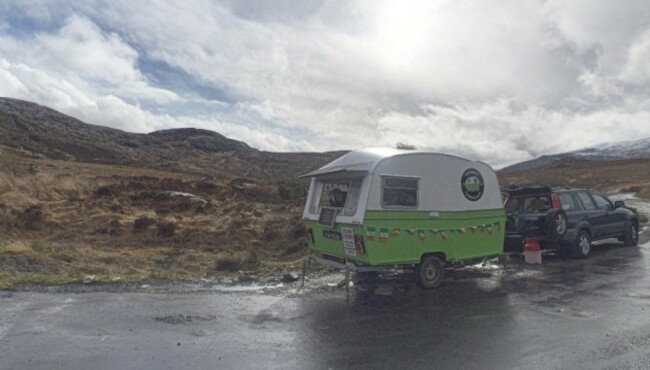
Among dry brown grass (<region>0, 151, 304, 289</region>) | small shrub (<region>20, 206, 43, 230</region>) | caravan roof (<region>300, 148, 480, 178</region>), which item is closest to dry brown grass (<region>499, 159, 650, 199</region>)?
dry brown grass (<region>0, 151, 304, 289</region>)

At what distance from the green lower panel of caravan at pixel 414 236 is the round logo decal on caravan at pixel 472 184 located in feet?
1.16

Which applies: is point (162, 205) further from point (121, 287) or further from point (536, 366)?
point (536, 366)

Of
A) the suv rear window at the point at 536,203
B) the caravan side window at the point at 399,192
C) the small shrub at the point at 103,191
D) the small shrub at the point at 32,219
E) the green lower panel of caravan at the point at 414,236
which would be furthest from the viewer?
the small shrub at the point at 103,191

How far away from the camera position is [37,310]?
26.1 ft

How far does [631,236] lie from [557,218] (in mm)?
3830

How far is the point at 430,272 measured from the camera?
9797mm

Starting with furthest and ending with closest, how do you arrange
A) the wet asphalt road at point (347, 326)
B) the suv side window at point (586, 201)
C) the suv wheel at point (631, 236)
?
the suv wheel at point (631, 236)
the suv side window at point (586, 201)
the wet asphalt road at point (347, 326)

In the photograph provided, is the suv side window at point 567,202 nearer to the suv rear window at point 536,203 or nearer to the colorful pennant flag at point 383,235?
the suv rear window at point 536,203

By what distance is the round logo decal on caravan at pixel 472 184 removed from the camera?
10.2 meters

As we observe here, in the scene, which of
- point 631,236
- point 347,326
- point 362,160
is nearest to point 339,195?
point 362,160

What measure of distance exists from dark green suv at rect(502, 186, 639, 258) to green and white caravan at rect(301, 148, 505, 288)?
2015mm

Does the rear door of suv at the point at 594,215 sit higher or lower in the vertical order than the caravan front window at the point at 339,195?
higher

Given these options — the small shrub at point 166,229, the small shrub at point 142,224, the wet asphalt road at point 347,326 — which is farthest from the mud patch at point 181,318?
the small shrub at point 142,224

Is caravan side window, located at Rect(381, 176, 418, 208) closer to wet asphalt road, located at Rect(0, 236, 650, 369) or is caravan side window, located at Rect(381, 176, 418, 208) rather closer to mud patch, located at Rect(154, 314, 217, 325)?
wet asphalt road, located at Rect(0, 236, 650, 369)
